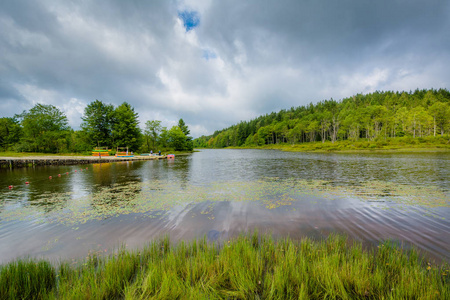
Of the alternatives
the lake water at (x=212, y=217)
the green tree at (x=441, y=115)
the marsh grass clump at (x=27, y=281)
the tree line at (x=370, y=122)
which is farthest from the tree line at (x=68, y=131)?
the green tree at (x=441, y=115)

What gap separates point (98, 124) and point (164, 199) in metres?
54.1

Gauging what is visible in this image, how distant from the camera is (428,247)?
4945 mm

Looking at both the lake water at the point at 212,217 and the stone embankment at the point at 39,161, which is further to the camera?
the stone embankment at the point at 39,161

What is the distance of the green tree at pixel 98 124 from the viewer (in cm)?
5044

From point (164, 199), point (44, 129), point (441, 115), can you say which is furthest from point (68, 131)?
point (441, 115)

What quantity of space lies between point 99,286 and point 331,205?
32.0 feet

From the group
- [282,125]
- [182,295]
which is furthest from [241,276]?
[282,125]

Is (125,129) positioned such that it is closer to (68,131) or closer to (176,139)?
(68,131)

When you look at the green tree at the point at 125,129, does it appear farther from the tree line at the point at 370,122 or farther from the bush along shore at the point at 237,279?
the tree line at the point at 370,122

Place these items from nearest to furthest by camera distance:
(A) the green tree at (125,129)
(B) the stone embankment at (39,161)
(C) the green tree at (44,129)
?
(B) the stone embankment at (39,161), (C) the green tree at (44,129), (A) the green tree at (125,129)

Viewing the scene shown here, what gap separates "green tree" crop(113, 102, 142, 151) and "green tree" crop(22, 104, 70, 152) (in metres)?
13.3

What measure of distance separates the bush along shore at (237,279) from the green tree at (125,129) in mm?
54412

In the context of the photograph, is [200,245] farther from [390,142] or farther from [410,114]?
[410,114]

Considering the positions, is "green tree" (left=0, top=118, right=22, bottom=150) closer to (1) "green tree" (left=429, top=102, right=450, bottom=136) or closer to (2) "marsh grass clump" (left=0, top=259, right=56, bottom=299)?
(2) "marsh grass clump" (left=0, top=259, right=56, bottom=299)
